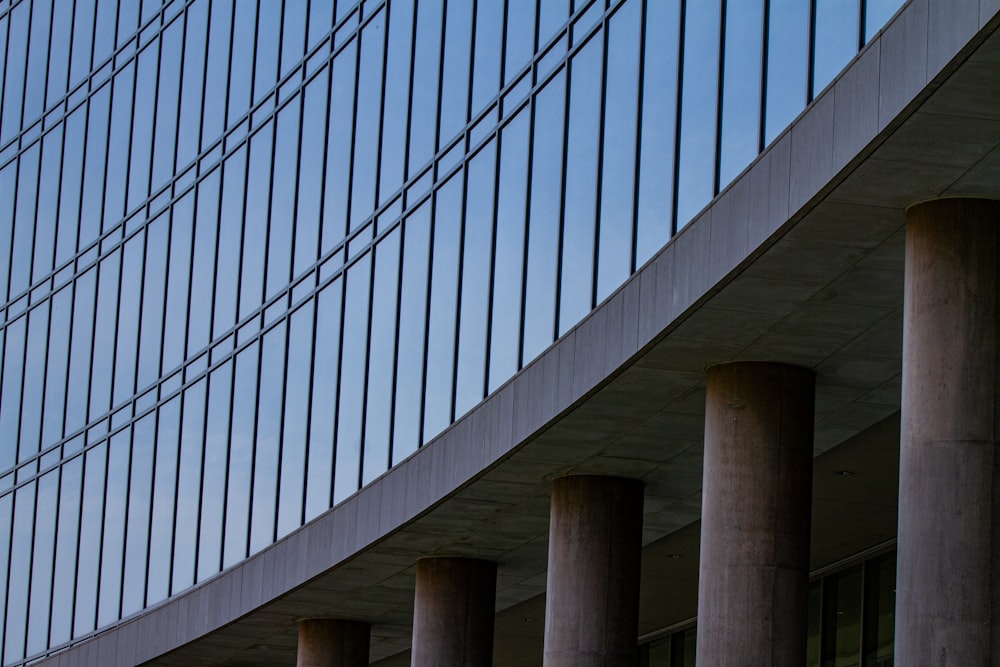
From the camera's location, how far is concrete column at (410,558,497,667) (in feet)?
95.9

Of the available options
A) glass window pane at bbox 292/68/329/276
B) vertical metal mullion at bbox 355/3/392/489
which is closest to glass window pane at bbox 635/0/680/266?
vertical metal mullion at bbox 355/3/392/489

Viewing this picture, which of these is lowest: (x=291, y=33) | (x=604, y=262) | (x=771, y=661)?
(x=771, y=661)

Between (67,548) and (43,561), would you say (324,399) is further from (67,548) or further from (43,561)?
(43,561)

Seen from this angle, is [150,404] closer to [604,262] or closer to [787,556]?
[604,262]

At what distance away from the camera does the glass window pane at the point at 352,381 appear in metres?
29.8

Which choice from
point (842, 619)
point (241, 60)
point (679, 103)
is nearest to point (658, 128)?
point (679, 103)

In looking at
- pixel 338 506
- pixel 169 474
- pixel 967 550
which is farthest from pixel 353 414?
pixel 967 550

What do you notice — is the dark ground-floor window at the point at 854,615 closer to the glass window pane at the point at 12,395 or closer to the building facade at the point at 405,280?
the building facade at the point at 405,280

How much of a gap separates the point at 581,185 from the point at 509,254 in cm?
231

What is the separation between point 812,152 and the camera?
56.5 ft

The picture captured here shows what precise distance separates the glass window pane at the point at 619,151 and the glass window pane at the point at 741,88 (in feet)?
7.56

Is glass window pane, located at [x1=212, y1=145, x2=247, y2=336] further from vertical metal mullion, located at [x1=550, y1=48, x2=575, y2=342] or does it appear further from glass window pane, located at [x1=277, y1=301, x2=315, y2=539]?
vertical metal mullion, located at [x1=550, y1=48, x2=575, y2=342]

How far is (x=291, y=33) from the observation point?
34.1m

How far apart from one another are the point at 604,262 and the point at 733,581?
4.28 metres
